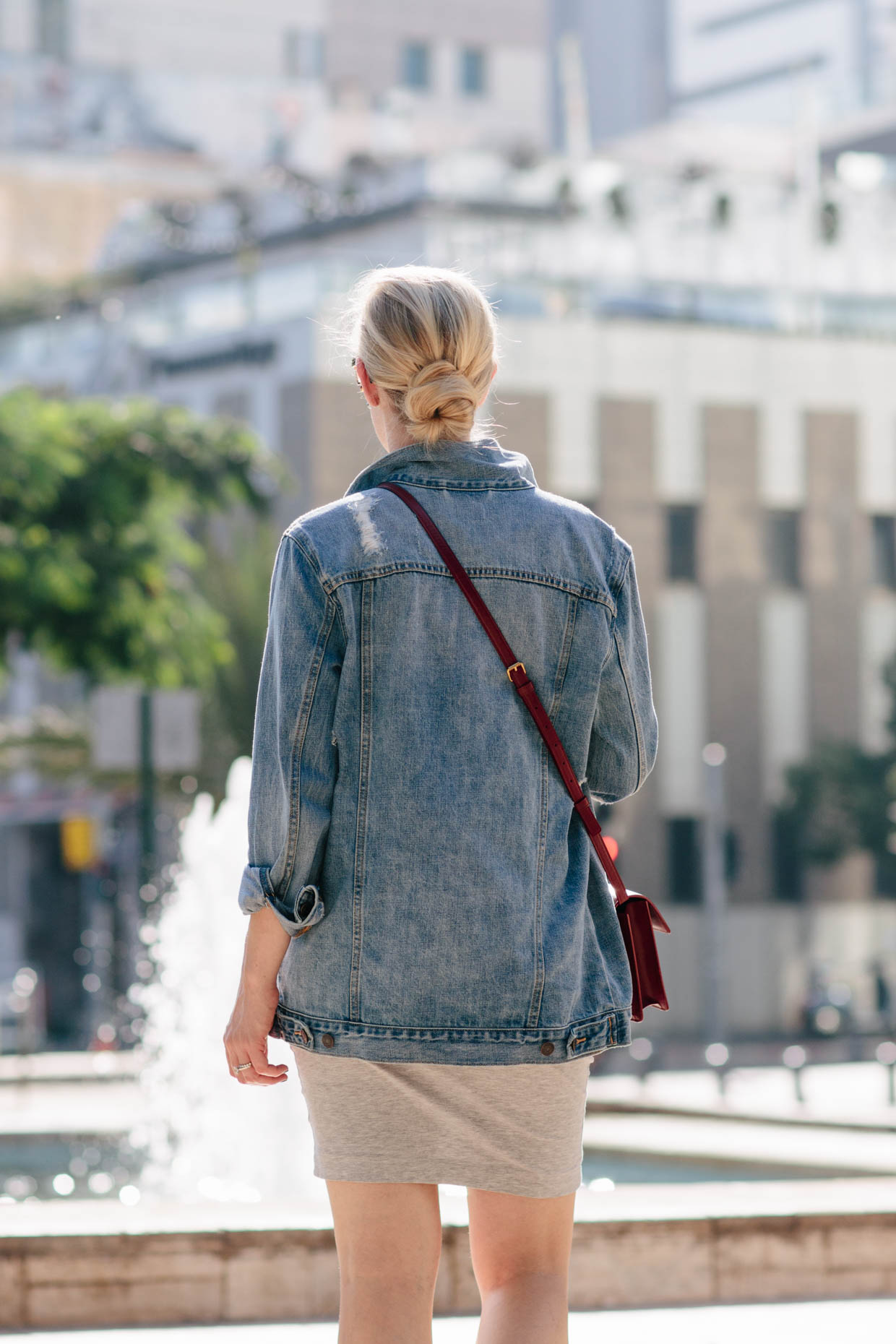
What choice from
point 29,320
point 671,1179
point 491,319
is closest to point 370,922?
point 491,319

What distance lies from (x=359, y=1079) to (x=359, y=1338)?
0.33 meters

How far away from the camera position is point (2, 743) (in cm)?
3147

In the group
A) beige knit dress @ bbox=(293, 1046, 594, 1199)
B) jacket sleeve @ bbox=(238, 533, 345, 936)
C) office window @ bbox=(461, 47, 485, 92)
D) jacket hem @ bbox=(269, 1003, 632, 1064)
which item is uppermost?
office window @ bbox=(461, 47, 485, 92)

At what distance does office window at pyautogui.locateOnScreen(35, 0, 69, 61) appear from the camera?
62969 millimetres

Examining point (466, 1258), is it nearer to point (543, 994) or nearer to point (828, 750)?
point (543, 994)

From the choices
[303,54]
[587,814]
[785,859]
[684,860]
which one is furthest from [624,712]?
[303,54]

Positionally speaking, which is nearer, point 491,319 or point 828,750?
point 491,319

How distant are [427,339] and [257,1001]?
2.87 ft

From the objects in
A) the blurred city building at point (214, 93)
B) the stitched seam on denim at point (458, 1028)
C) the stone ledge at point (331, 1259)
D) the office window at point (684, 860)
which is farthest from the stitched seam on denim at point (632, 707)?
the blurred city building at point (214, 93)

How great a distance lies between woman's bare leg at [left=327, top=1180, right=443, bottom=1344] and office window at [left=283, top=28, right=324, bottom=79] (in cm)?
6692

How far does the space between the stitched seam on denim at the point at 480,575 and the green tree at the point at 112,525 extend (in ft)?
40.1

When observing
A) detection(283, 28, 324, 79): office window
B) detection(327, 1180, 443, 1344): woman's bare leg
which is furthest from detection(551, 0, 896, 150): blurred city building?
detection(327, 1180, 443, 1344): woman's bare leg

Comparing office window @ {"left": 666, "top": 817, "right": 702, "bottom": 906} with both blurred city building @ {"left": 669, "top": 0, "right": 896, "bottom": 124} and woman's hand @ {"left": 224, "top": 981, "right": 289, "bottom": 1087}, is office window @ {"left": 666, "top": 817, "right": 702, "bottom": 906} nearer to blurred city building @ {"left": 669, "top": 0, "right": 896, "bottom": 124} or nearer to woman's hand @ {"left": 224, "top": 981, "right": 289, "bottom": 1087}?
woman's hand @ {"left": 224, "top": 981, "right": 289, "bottom": 1087}

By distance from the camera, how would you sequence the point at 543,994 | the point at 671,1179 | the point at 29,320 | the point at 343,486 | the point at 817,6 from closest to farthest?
the point at 543,994, the point at 671,1179, the point at 343,486, the point at 29,320, the point at 817,6
